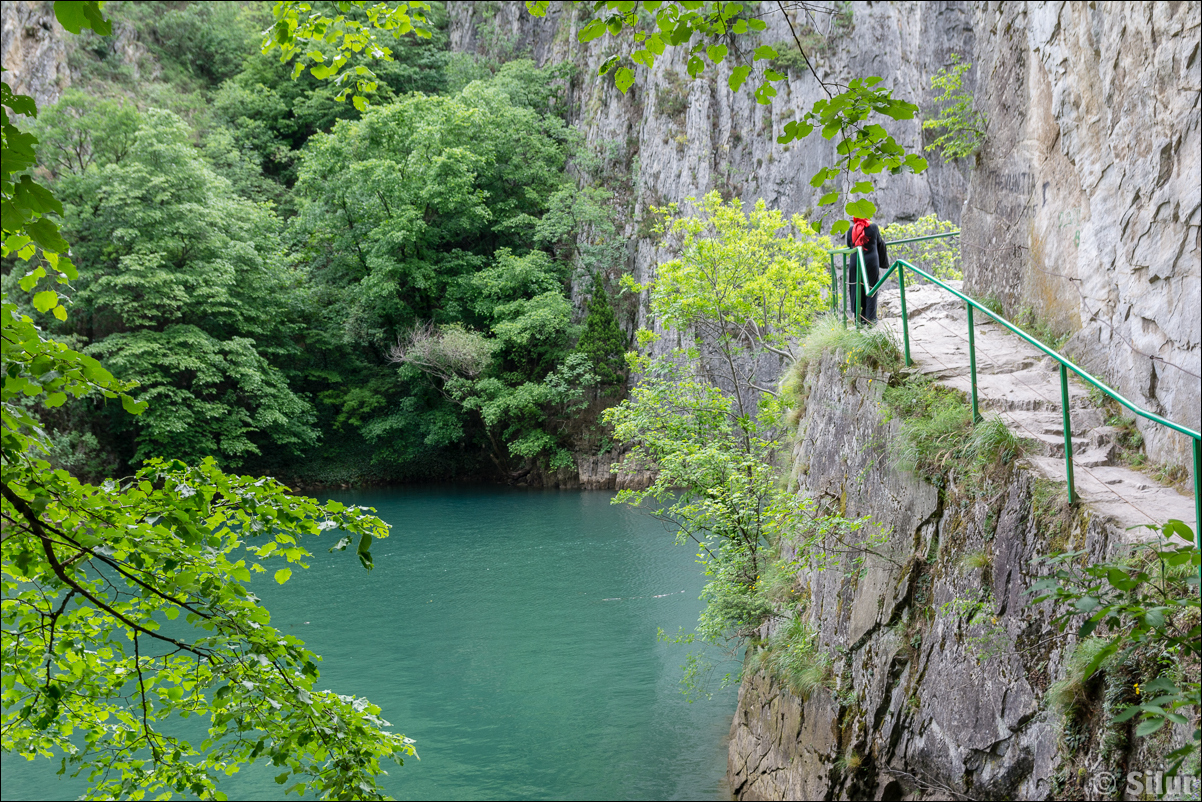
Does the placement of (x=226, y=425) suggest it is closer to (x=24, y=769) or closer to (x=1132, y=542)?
(x=24, y=769)

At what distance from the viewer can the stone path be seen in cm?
377

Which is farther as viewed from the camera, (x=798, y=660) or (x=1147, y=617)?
(x=798, y=660)

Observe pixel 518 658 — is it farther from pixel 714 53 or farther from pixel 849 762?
pixel 714 53

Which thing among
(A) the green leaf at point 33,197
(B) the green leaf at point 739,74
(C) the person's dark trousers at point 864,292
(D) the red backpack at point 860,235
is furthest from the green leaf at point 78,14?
(D) the red backpack at point 860,235

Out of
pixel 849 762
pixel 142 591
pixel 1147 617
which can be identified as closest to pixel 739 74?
pixel 1147 617

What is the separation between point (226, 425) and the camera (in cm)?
2258

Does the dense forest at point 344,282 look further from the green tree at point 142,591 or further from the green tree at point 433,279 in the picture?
the green tree at point 142,591

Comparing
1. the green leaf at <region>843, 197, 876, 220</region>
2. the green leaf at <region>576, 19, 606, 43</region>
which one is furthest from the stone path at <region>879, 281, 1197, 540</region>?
the green leaf at <region>576, 19, 606, 43</region>

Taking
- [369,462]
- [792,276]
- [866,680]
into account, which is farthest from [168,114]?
[866,680]

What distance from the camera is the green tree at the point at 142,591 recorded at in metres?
2.46

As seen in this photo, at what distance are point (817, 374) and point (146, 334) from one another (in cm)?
1938

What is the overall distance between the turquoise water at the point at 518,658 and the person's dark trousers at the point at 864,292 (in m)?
4.58

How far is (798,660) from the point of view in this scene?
642 centimetres

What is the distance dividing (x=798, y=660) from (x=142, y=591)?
15.9 feet
